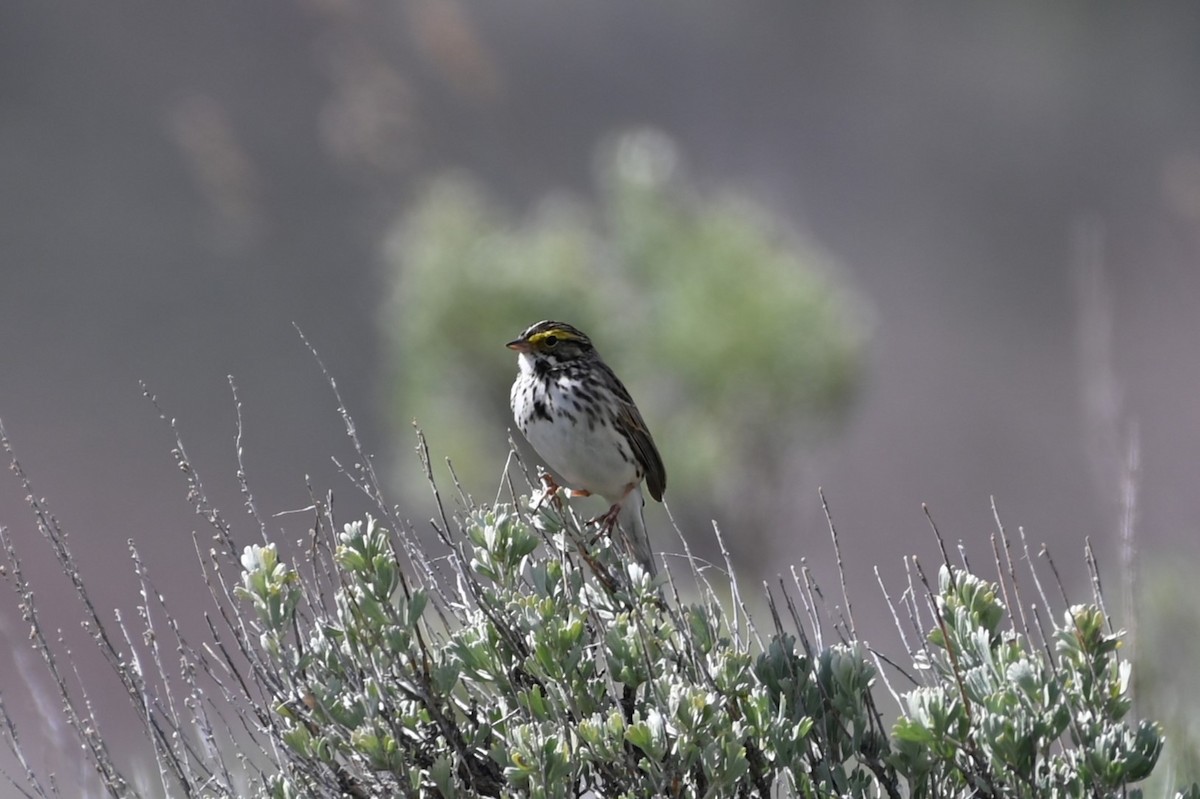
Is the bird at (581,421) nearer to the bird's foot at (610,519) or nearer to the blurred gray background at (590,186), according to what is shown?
the bird's foot at (610,519)

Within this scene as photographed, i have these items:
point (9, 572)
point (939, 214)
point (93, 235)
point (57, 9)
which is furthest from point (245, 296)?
point (9, 572)

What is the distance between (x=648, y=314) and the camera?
1611 cm

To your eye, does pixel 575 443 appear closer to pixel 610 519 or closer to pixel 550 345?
pixel 610 519

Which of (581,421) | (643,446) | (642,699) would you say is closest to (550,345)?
(581,421)

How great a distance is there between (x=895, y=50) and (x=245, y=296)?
19177 mm

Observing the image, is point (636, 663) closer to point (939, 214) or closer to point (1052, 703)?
point (1052, 703)

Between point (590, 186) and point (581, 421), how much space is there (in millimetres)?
30120

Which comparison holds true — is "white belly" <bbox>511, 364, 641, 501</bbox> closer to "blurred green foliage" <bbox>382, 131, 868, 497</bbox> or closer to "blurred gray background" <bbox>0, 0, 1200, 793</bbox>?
"blurred green foliage" <bbox>382, 131, 868, 497</bbox>

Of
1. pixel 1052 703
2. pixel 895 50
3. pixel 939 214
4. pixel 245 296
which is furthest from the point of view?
pixel 895 50

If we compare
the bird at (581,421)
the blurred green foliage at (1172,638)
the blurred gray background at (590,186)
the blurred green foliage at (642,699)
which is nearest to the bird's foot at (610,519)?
the bird at (581,421)

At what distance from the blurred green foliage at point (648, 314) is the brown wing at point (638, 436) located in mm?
9421

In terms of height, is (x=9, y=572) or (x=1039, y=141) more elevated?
(x=1039, y=141)

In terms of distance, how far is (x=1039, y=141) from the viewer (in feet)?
128

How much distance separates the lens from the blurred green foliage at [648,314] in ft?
48.8
